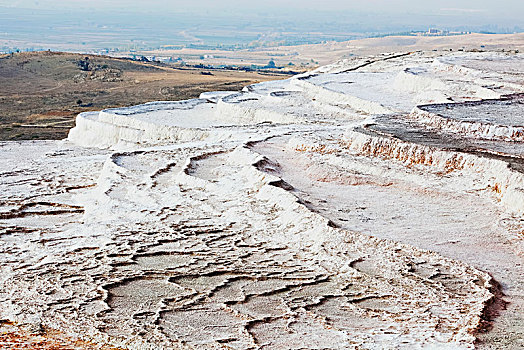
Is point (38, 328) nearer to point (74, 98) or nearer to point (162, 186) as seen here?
point (162, 186)

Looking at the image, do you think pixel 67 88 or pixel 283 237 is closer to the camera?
pixel 283 237

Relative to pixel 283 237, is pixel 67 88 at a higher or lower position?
lower

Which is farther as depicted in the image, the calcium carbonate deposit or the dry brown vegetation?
the dry brown vegetation

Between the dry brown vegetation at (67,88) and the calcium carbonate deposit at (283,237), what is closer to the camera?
the calcium carbonate deposit at (283,237)

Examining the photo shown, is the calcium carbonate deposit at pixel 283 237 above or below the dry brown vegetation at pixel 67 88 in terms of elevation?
above

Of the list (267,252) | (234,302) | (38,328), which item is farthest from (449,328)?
(38,328)

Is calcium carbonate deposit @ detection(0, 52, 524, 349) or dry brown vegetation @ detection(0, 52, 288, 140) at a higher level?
calcium carbonate deposit @ detection(0, 52, 524, 349)
